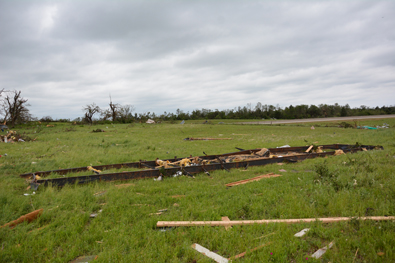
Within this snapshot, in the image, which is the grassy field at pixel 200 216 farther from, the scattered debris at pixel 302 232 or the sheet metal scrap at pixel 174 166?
the sheet metal scrap at pixel 174 166

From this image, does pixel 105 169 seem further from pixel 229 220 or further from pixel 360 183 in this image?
pixel 360 183

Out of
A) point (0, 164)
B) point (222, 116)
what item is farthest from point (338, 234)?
point (222, 116)

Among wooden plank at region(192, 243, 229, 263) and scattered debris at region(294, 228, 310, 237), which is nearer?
wooden plank at region(192, 243, 229, 263)

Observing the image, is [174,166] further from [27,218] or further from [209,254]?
[209,254]

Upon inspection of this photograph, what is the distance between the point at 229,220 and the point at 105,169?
6.20 meters

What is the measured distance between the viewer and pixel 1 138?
1677 centimetres

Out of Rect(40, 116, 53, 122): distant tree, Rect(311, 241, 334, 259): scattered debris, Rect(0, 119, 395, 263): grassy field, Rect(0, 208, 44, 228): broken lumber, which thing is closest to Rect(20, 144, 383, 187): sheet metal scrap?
Rect(0, 119, 395, 263): grassy field

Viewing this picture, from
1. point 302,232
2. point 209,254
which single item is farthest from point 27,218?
point 302,232

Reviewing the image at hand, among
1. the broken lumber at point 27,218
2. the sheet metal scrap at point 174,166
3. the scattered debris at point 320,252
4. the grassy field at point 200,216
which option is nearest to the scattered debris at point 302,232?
the grassy field at point 200,216

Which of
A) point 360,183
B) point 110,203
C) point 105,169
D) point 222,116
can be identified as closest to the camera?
point 110,203

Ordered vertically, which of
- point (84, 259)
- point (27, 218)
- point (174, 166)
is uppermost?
point (174, 166)

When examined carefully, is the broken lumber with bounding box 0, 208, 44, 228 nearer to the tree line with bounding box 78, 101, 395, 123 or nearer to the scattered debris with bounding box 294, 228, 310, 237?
the scattered debris with bounding box 294, 228, 310, 237

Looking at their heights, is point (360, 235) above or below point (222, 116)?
below

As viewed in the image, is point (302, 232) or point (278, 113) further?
point (278, 113)
